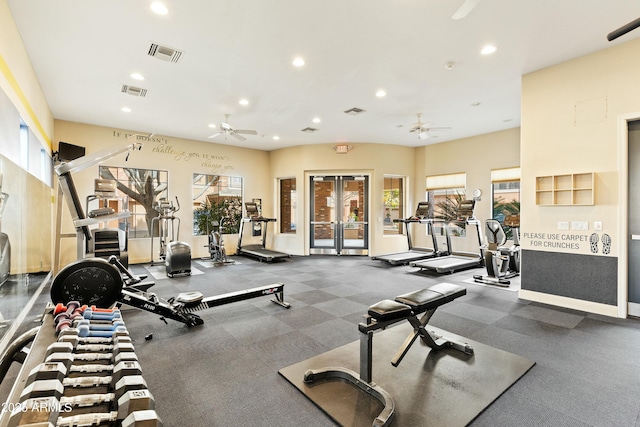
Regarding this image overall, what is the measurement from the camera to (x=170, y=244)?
21.4 ft

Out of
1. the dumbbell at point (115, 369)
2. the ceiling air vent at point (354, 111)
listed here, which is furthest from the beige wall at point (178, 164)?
the dumbbell at point (115, 369)

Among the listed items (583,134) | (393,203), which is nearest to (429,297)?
(583,134)

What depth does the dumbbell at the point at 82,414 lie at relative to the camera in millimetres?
858

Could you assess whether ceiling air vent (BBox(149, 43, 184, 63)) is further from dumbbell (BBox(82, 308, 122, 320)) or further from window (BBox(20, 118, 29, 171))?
dumbbell (BBox(82, 308, 122, 320))

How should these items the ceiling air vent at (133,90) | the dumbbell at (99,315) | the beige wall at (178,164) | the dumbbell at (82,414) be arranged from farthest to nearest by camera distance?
the beige wall at (178,164) → the ceiling air vent at (133,90) → the dumbbell at (99,315) → the dumbbell at (82,414)

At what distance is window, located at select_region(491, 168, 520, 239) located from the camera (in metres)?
7.85

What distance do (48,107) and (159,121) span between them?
1.93 meters

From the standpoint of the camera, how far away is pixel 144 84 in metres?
5.05

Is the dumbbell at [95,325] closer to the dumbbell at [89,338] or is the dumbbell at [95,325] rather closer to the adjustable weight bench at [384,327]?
the dumbbell at [89,338]

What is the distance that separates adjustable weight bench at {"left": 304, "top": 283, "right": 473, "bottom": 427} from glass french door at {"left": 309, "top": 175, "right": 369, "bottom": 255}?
6.46 m

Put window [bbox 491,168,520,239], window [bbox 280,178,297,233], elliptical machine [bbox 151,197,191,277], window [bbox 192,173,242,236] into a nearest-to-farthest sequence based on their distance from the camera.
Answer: elliptical machine [bbox 151,197,191,277]
window [bbox 491,168,520,239]
window [bbox 192,173,242,236]
window [bbox 280,178,297,233]

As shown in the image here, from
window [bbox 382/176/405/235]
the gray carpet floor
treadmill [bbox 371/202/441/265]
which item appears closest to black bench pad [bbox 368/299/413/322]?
the gray carpet floor

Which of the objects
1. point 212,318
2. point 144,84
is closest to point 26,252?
point 212,318

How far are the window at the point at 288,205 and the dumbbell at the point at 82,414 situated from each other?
8.77m
